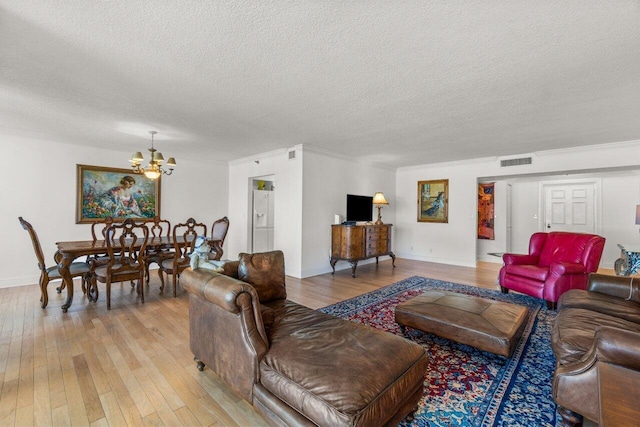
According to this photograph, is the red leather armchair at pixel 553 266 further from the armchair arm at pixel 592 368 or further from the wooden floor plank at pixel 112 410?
the wooden floor plank at pixel 112 410

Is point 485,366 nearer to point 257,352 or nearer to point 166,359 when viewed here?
point 257,352

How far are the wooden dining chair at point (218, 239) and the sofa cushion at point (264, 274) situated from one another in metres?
2.42

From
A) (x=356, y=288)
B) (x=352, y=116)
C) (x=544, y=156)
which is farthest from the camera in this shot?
(x=544, y=156)

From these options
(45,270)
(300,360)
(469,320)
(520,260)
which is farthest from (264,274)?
(520,260)

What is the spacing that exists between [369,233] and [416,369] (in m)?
4.25

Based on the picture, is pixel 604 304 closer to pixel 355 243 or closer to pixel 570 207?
pixel 355 243

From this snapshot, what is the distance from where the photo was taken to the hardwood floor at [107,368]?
5.49 feet

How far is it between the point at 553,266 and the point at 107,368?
4.81 meters

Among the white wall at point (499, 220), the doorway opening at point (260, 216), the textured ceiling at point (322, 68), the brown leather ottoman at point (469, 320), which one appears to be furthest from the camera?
the white wall at point (499, 220)

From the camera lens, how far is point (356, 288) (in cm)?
446

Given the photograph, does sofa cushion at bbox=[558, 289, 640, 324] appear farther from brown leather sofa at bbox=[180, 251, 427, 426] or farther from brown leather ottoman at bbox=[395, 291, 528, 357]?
brown leather sofa at bbox=[180, 251, 427, 426]

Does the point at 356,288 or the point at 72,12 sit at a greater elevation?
the point at 72,12

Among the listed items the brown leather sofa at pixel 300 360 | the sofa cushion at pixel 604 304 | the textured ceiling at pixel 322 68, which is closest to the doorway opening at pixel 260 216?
the textured ceiling at pixel 322 68

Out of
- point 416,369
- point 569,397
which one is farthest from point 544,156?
point 416,369
